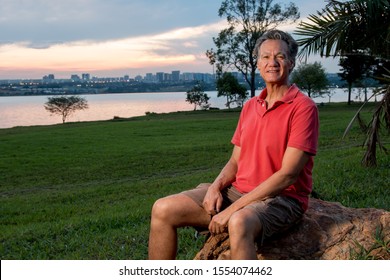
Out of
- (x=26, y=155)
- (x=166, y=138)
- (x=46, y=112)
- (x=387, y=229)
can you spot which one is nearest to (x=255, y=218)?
(x=387, y=229)

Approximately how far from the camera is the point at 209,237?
3773 millimetres

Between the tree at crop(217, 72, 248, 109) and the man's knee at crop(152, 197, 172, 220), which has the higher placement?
the man's knee at crop(152, 197, 172, 220)

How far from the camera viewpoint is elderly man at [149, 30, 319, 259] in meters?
3.43

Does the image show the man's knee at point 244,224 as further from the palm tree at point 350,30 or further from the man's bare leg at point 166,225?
the palm tree at point 350,30

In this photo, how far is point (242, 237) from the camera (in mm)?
3115

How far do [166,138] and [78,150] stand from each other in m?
4.35

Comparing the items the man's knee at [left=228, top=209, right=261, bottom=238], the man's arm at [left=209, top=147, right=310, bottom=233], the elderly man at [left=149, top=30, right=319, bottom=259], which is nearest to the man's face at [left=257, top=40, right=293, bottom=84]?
the elderly man at [left=149, top=30, right=319, bottom=259]

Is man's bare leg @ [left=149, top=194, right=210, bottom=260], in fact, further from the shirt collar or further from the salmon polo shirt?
the shirt collar

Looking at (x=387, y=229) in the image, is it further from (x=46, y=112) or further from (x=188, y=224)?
(x=46, y=112)

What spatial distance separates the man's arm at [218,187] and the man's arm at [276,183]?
0.63 feet

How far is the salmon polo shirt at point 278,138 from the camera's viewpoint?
3467mm

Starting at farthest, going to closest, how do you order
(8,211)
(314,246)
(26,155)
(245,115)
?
1. (26,155)
2. (8,211)
3. (245,115)
4. (314,246)

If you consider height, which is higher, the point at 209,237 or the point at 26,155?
the point at 209,237

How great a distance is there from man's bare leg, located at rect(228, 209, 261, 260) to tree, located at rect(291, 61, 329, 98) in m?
56.1
